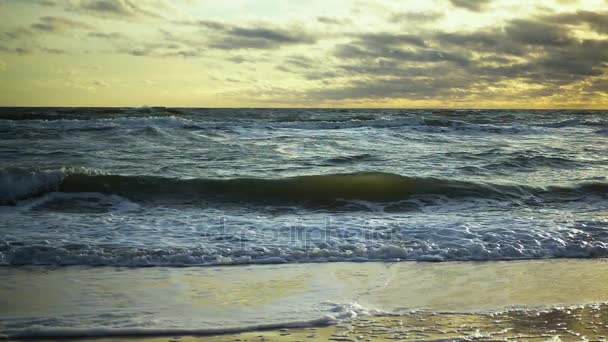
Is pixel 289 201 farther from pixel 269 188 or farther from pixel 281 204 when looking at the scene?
pixel 269 188

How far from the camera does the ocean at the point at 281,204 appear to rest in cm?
589

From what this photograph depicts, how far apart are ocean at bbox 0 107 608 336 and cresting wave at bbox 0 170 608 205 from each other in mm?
35

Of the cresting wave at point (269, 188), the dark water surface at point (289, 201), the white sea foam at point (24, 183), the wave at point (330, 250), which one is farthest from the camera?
the cresting wave at point (269, 188)

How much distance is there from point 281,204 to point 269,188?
1.00 m

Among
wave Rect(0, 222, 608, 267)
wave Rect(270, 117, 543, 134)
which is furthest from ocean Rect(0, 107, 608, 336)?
wave Rect(270, 117, 543, 134)

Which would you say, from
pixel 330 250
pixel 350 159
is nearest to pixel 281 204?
pixel 330 250

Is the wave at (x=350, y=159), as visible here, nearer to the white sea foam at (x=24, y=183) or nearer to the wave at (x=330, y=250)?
the white sea foam at (x=24, y=183)

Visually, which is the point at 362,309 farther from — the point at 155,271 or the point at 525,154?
the point at 525,154

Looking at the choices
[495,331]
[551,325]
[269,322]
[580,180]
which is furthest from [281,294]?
[580,180]

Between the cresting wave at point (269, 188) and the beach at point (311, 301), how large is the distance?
13.7ft

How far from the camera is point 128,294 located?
4.48m

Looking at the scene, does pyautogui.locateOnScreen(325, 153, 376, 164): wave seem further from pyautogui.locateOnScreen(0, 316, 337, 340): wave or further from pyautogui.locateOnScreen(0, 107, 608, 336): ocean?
pyautogui.locateOnScreen(0, 316, 337, 340): wave

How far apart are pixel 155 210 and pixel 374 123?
20501 millimetres

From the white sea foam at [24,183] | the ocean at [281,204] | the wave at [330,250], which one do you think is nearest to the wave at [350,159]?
the ocean at [281,204]
